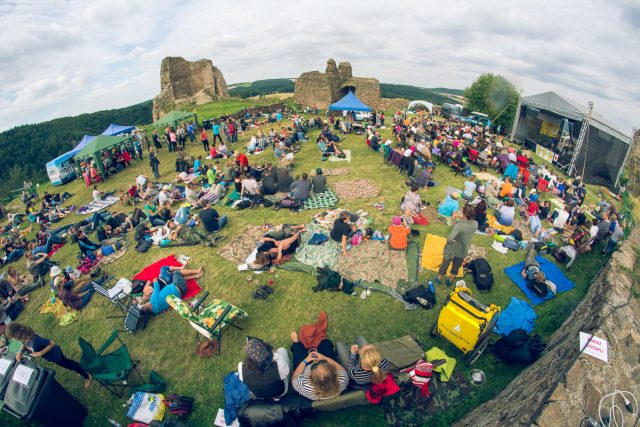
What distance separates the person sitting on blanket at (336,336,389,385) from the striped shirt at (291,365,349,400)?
14 centimetres

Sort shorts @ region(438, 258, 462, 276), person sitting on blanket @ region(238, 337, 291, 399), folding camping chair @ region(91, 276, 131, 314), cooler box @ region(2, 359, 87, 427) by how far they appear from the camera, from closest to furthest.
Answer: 1. person sitting on blanket @ region(238, 337, 291, 399)
2. cooler box @ region(2, 359, 87, 427)
3. shorts @ region(438, 258, 462, 276)
4. folding camping chair @ region(91, 276, 131, 314)

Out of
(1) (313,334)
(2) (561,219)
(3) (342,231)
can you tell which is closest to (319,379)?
(1) (313,334)

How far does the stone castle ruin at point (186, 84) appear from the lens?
110 ft

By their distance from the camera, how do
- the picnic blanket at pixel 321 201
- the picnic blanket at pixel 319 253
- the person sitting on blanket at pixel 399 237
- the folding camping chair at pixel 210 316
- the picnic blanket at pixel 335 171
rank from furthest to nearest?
the picnic blanket at pixel 335 171 < the picnic blanket at pixel 321 201 < the person sitting on blanket at pixel 399 237 < the picnic blanket at pixel 319 253 < the folding camping chair at pixel 210 316

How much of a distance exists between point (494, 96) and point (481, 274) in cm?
5360

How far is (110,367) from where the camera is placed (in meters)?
5.20

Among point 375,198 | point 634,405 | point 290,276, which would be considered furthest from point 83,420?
point 375,198

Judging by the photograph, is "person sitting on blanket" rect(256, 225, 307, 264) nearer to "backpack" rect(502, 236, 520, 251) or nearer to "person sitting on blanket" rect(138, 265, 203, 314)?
"person sitting on blanket" rect(138, 265, 203, 314)

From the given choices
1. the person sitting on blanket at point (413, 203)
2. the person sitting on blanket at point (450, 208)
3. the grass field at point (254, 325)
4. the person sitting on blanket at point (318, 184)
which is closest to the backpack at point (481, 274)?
the grass field at point (254, 325)

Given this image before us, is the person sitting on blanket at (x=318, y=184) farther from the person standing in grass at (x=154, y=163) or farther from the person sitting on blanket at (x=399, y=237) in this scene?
the person standing in grass at (x=154, y=163)

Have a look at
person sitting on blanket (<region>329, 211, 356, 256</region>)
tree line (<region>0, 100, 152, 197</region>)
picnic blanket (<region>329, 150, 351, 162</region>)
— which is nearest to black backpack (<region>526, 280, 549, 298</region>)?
person sitting on blanket (<region>329, 211, 356, 256</region>)

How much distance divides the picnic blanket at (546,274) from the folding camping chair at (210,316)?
6197 millimetres

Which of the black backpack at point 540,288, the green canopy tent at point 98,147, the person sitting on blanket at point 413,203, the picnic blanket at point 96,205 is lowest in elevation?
the black backpack at point 540,288

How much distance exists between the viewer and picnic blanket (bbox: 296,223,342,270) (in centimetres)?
743
